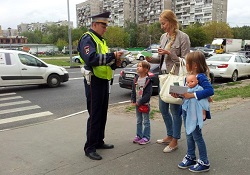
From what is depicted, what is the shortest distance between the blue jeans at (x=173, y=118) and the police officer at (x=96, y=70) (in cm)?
89

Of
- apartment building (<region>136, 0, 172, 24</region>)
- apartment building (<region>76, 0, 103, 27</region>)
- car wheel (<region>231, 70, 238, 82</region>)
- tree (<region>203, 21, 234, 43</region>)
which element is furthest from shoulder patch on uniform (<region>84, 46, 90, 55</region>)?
apartment building (<region>76, 0, 103, 27</region>)

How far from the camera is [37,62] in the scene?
1180cm

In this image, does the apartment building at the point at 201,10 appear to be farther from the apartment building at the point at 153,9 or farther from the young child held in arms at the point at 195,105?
the young child held in arms at the point at 195,105

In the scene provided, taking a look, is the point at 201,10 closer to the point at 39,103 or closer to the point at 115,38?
the point at 115,38

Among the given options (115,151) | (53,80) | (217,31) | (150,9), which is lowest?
(115,151)

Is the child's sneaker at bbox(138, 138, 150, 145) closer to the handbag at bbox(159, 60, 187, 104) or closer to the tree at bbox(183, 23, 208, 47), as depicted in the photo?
the handbag at bbox(159, 60, 187, 104)

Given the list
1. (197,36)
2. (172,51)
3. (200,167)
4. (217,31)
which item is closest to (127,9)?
(217,31)

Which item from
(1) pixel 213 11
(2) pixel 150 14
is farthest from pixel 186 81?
(2) pixel 150 14

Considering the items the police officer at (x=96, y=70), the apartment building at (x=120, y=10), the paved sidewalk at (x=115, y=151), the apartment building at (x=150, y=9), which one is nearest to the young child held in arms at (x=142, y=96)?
the paved sidewalk at (x=115, y=151)

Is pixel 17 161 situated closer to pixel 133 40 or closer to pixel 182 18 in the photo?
pixel 133 40

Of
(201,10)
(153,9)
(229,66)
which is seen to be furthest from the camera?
(153,9)

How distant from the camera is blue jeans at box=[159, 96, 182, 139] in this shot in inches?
151

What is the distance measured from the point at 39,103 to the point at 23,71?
10.0ft

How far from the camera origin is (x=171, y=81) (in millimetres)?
3689
